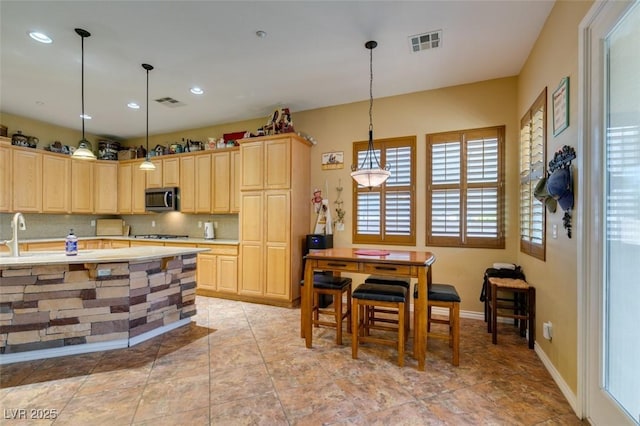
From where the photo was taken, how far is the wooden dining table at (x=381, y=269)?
251 cm

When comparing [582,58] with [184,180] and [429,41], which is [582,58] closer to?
[429,41]

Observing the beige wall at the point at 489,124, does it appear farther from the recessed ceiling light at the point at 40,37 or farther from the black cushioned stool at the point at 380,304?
the recessed ceiling light at the point at 40,37

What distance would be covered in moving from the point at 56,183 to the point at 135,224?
1500mm

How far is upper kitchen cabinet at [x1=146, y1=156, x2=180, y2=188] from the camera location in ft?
17.7

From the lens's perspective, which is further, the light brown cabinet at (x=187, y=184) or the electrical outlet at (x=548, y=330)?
the light brown cabinet at (x=187, y=184)

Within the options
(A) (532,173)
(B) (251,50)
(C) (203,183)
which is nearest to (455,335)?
(A) (532,173)

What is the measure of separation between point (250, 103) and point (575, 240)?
13.8ft

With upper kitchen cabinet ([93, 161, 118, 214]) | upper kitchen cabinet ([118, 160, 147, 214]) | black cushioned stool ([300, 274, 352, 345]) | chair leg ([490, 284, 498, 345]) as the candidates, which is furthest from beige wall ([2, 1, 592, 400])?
black cushioned stool ([300, 274, 352, 345])

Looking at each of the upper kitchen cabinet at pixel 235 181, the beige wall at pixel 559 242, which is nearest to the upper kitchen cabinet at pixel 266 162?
the upper kitchen cabinet at pixel 235 181

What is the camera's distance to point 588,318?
1.83 metres

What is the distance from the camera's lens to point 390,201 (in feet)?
13.8

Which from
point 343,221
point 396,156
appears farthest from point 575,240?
point 343,221

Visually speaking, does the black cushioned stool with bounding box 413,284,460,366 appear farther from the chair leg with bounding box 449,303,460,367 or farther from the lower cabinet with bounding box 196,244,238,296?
the lower cabinet with bounding box 196,244,238,296

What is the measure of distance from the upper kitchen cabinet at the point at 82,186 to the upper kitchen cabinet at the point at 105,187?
8 centimetres
